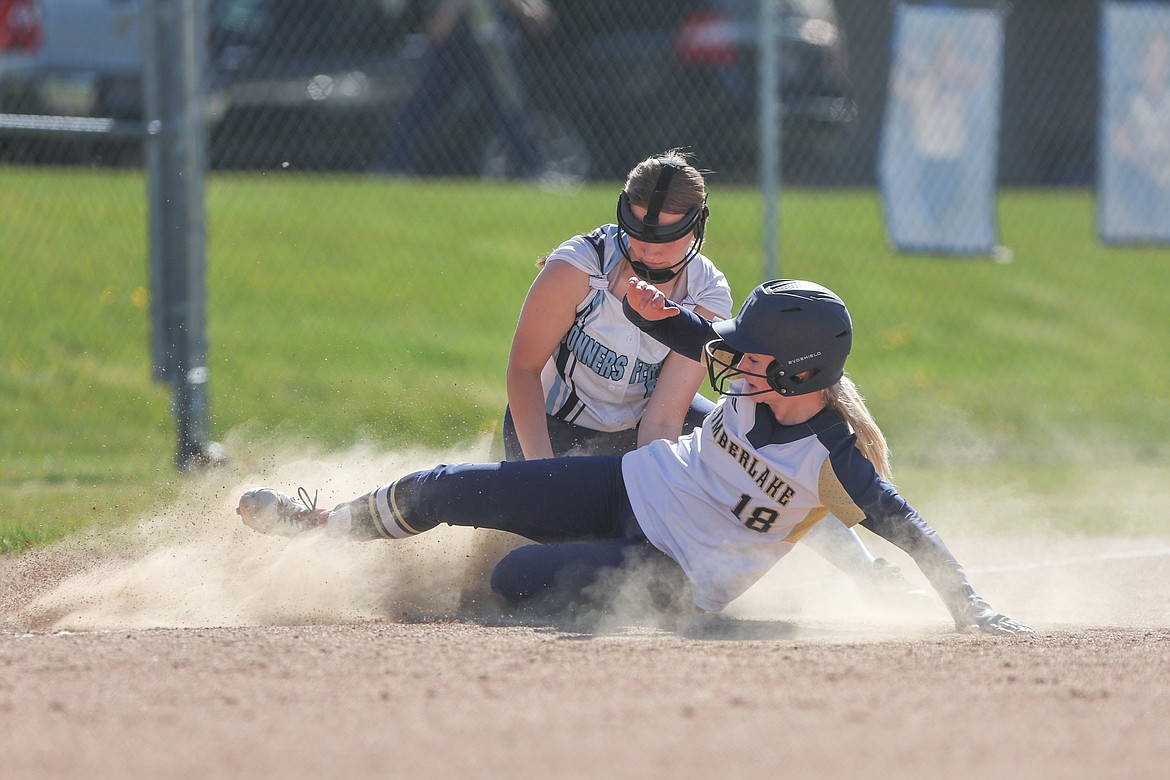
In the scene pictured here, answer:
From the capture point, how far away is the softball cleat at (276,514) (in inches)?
193

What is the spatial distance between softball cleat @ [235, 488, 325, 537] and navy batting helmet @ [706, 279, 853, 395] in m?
1.51

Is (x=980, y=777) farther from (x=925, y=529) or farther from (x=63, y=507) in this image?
(x=63, y=507)

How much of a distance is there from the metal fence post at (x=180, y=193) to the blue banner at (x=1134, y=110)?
626cm

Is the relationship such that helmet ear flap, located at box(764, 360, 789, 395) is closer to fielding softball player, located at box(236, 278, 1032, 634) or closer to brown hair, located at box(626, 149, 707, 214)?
fielding softball player, located at box(236, 278, 1032, 634)

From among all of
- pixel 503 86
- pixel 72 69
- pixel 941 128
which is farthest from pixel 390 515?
pixel 503 86

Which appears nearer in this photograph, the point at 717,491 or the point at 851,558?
the point at 717,491

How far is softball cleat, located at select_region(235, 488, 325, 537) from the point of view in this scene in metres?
4.90

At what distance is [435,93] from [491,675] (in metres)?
6.91

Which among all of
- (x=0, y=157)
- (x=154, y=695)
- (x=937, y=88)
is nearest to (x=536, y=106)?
(x=937, y=88)

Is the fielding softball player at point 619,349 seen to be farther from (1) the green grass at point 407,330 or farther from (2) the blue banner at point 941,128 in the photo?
(2) the blue banner at point 941,128

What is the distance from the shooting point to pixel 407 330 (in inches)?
387

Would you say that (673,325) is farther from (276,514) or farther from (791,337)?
(276,514)

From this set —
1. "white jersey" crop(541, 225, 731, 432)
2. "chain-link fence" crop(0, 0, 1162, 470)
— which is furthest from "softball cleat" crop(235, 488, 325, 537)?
"chain-link fence" crop(0, 0, 1162, 470)

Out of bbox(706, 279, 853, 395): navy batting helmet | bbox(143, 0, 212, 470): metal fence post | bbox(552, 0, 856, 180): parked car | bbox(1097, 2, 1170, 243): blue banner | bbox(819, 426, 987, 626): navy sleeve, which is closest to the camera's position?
bbox(819, 426, 987, 626): navy sleeve
